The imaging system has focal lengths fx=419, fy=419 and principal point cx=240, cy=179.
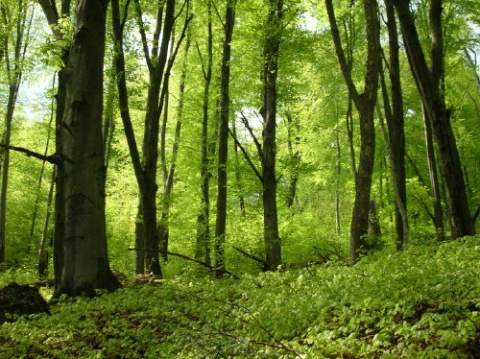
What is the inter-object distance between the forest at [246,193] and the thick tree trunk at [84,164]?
2 cm

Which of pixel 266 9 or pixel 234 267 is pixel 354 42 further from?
pixel 234 267

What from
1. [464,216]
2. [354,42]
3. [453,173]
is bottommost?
[464,216]

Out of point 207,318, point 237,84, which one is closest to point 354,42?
point 237,84

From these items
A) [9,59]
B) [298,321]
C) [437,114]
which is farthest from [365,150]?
[9,59]

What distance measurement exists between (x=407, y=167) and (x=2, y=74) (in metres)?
18.9

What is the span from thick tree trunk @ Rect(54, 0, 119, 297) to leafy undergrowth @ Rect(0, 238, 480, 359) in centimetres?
58

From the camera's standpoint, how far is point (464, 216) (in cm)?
696

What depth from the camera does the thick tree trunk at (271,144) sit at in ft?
35.8

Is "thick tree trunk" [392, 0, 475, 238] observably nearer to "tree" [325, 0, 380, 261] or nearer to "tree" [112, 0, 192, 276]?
"tree" [325, 0, 380, 261]

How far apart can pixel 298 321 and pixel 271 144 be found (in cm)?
746

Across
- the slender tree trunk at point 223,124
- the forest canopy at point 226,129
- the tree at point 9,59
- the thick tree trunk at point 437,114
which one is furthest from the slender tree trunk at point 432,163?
the tree at point 9,59

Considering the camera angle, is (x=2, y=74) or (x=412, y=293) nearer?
(x=412, y=293)

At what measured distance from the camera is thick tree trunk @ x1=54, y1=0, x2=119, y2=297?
640 cm

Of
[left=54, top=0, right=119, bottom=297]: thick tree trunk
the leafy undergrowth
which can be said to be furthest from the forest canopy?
the leafy undergrowth
